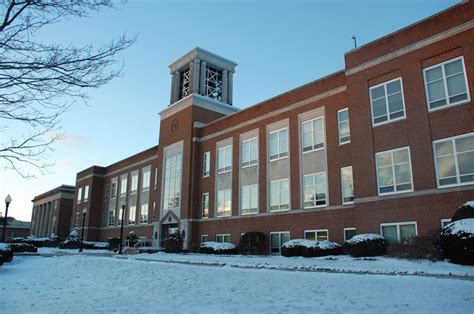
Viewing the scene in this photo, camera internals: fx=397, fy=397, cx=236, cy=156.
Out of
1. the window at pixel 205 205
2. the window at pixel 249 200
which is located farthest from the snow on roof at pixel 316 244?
the window at pixel 205 205

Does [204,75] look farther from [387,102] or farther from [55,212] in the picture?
[55,212]

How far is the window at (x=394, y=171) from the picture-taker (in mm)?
20750

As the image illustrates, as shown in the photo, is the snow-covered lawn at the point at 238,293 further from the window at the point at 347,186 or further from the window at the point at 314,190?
the window at the point at 314,190

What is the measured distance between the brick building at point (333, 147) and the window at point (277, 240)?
7 centimetres

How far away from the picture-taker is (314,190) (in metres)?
27.4

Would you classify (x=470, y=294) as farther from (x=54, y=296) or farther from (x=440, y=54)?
(x=440, y=54)

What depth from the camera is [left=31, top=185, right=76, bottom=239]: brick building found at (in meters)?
76.4

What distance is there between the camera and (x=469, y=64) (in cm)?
1914

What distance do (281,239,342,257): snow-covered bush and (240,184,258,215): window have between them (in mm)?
8286

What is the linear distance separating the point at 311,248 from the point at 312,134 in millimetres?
9142

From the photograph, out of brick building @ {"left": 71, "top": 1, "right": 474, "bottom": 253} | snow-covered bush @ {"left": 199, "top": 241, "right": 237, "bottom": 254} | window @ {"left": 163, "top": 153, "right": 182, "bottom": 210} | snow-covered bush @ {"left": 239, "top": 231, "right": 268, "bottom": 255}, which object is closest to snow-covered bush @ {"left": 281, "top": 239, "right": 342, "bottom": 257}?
brick building @ {"left": 71, "top": 1, "right": 474, "bottom": 253}

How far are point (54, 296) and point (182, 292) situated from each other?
3285 mm

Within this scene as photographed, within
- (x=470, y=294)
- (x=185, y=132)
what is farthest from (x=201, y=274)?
(x=185, y=132)

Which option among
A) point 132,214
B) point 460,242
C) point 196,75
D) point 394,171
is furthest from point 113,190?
point 460,242
